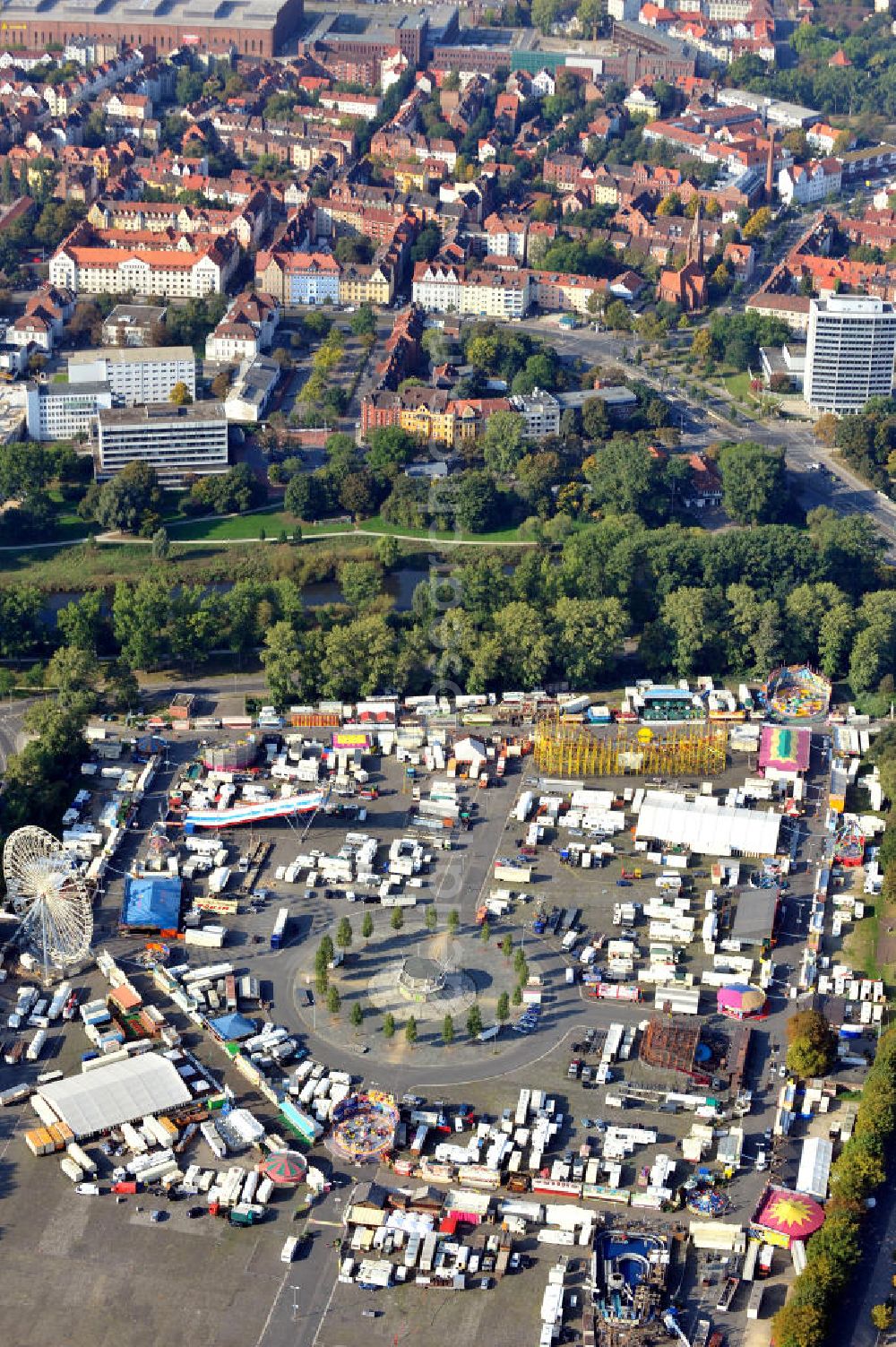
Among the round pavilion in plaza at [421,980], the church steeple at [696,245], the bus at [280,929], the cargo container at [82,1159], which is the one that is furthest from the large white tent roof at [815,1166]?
the church steeple at [696,245]

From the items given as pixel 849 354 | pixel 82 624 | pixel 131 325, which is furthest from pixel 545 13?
pixel 82 624

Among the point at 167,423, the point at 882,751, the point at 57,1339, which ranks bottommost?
the point at 57,1339

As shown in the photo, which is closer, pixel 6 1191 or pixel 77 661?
pixel 6 1191

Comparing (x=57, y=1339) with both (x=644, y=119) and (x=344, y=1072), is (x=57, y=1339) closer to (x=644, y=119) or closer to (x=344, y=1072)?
(x=344, y=1072)

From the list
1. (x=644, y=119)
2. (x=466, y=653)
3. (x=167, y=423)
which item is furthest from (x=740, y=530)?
(x=644, y=119)

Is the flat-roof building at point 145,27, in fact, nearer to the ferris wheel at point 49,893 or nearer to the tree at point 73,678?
the tree at point 73,678

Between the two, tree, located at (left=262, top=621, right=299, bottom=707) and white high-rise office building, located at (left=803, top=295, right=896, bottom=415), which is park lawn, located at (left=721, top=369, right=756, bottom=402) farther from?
tree, located at (left=262, top=621, right=299, bottom=707)

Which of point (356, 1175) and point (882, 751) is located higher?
point (882, 751)

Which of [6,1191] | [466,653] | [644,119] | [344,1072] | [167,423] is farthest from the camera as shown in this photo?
[644,119]

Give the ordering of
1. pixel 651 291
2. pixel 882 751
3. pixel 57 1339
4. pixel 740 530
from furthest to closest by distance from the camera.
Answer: pixel 651 291, pixel 740 530, pixel 882 751, pixel 57 1339
